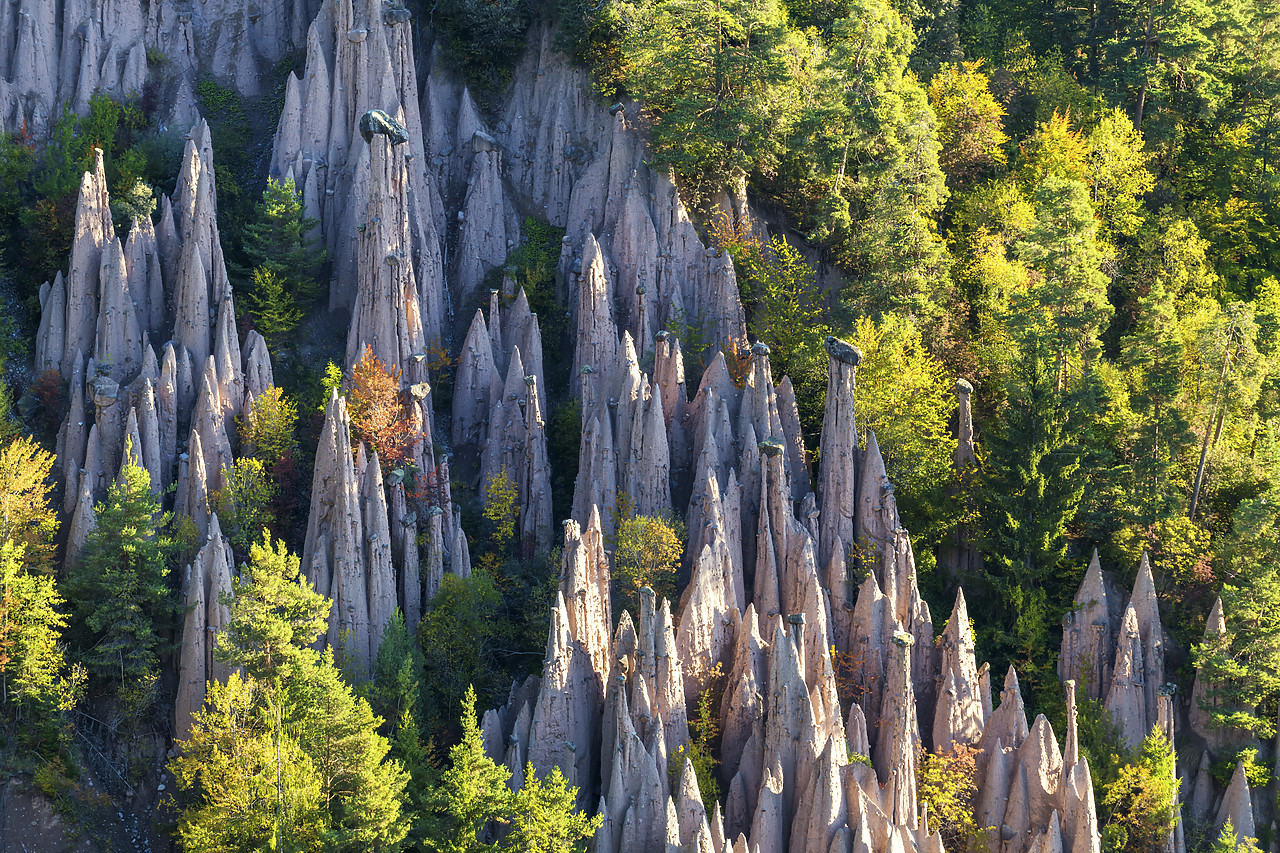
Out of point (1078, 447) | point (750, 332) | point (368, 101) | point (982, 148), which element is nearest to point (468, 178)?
point (368, 101)

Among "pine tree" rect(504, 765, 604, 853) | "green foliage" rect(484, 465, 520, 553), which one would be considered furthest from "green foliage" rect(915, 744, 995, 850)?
"green foliage" rect(484, 465, 520, 553)

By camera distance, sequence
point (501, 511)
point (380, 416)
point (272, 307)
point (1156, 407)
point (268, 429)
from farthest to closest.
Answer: point (272, 307), point (1156, 407), point (501, 511), point (268, 429), point (380, 416)

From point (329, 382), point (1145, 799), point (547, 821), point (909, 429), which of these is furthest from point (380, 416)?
point (1145, 799)

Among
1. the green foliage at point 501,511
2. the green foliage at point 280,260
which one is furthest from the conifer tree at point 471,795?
the green foliage at point 280,260

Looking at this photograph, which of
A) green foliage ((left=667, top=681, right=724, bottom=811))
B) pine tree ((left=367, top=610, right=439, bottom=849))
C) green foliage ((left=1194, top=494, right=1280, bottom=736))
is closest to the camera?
pine tree ((left=367, top=610, right=439, bottom=849))

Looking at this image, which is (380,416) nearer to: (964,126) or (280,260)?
(280,260)

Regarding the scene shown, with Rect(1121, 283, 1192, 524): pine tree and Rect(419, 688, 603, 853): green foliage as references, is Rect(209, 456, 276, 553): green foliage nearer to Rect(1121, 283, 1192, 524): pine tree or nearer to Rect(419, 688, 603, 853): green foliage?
Rect(419, 688, 603, 853): green foliage
